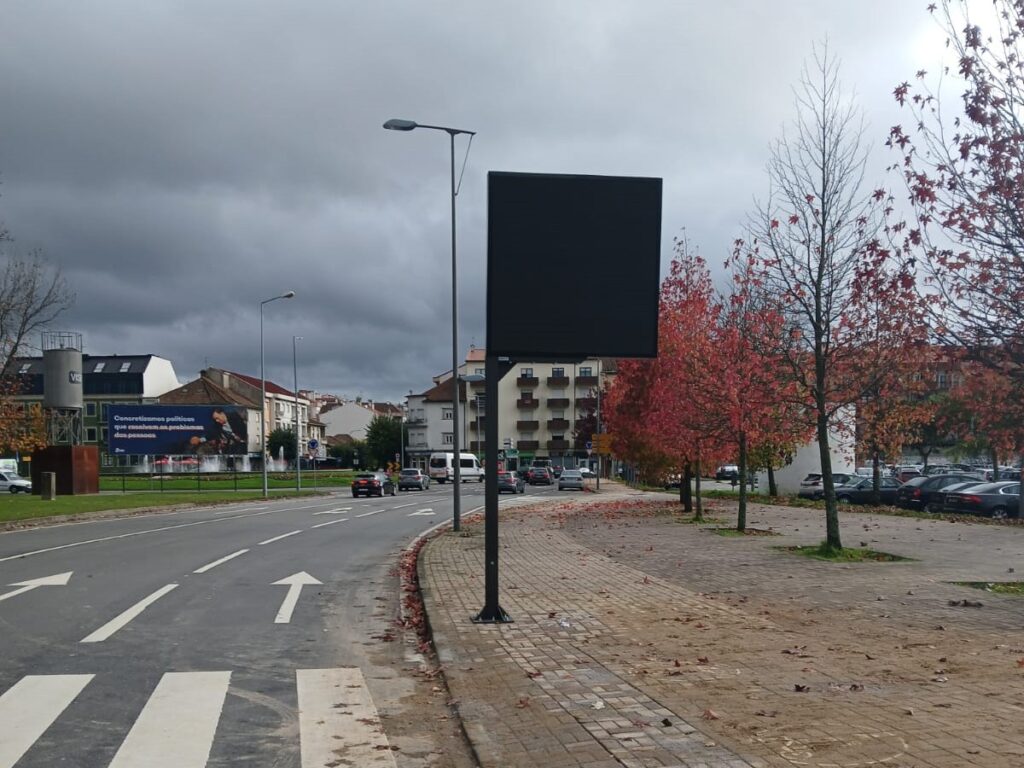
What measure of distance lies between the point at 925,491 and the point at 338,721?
3082 centimetres

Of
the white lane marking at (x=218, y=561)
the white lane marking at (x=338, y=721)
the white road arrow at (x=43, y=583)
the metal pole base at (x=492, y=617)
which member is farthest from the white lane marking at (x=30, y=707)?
the white lane marking at (x=218, y=561)

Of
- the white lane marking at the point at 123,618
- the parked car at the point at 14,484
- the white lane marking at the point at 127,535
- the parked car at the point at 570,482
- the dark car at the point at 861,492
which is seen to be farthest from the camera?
the parked car at the point at 570,482

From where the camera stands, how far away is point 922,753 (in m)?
5.12

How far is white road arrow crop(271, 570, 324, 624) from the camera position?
10.6 meters

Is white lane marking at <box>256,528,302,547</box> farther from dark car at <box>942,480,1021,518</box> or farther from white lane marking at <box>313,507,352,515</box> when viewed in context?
dark car at <box>942,480,1021,518</box>

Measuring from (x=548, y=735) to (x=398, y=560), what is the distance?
39.0 ft

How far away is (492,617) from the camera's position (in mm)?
9906

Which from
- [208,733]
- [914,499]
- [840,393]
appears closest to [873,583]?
[840,393]

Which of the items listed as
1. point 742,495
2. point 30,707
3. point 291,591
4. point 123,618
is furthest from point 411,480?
point 30,707

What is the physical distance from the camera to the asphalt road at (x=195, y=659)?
18.9 ft

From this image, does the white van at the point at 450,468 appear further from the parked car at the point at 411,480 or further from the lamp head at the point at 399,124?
the lamp head at the point at 399,124

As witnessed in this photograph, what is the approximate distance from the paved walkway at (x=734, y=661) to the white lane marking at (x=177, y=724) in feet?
5.69

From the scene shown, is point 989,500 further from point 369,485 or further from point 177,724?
point 369,485

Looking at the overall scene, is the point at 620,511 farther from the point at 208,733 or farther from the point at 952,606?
the point at 208,733
